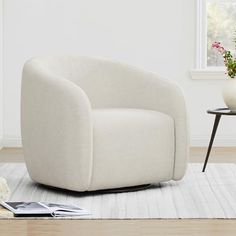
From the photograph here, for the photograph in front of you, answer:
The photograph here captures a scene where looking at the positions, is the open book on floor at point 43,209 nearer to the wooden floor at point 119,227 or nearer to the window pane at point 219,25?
the wooden floor at point 119,227

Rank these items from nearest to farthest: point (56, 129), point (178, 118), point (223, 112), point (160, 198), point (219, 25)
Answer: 1. point (160, 198)
2. point (56, 129)
3. point (178, 118)
4. point (223, 112)
5. point (219, 25)

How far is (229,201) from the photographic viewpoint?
4.25m

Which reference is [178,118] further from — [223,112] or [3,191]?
[3,191]

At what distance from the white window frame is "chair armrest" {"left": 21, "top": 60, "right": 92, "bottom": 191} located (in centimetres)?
234

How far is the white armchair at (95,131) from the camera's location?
4.42 m

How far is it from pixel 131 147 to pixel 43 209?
3.00 ft

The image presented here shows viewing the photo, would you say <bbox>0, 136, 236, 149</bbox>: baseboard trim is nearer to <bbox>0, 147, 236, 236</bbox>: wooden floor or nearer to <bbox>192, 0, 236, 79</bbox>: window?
<bbox>192, 0, 236, 79</bbox>: window

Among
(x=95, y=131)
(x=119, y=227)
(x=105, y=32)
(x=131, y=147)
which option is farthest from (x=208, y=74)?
(x=119, y=227)

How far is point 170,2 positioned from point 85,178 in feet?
9.13

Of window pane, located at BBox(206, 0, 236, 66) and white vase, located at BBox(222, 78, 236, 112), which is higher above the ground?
window pane, located at BBox(206, 0, 236, 66)

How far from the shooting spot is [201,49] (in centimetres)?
684

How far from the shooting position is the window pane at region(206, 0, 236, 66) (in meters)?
6.94

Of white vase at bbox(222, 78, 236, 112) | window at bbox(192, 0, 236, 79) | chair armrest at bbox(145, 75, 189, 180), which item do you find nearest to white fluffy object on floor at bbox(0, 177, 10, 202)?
chair armrest at bbox(145, 75, 189, 180)

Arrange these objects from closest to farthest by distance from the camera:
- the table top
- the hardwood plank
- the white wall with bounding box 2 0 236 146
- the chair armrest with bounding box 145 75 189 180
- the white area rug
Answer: the hardwood plank, the white area rug, the chair armrest with bounding box 145 75 189 180, the table top, the white wall with bounding box 2 0 236 146
